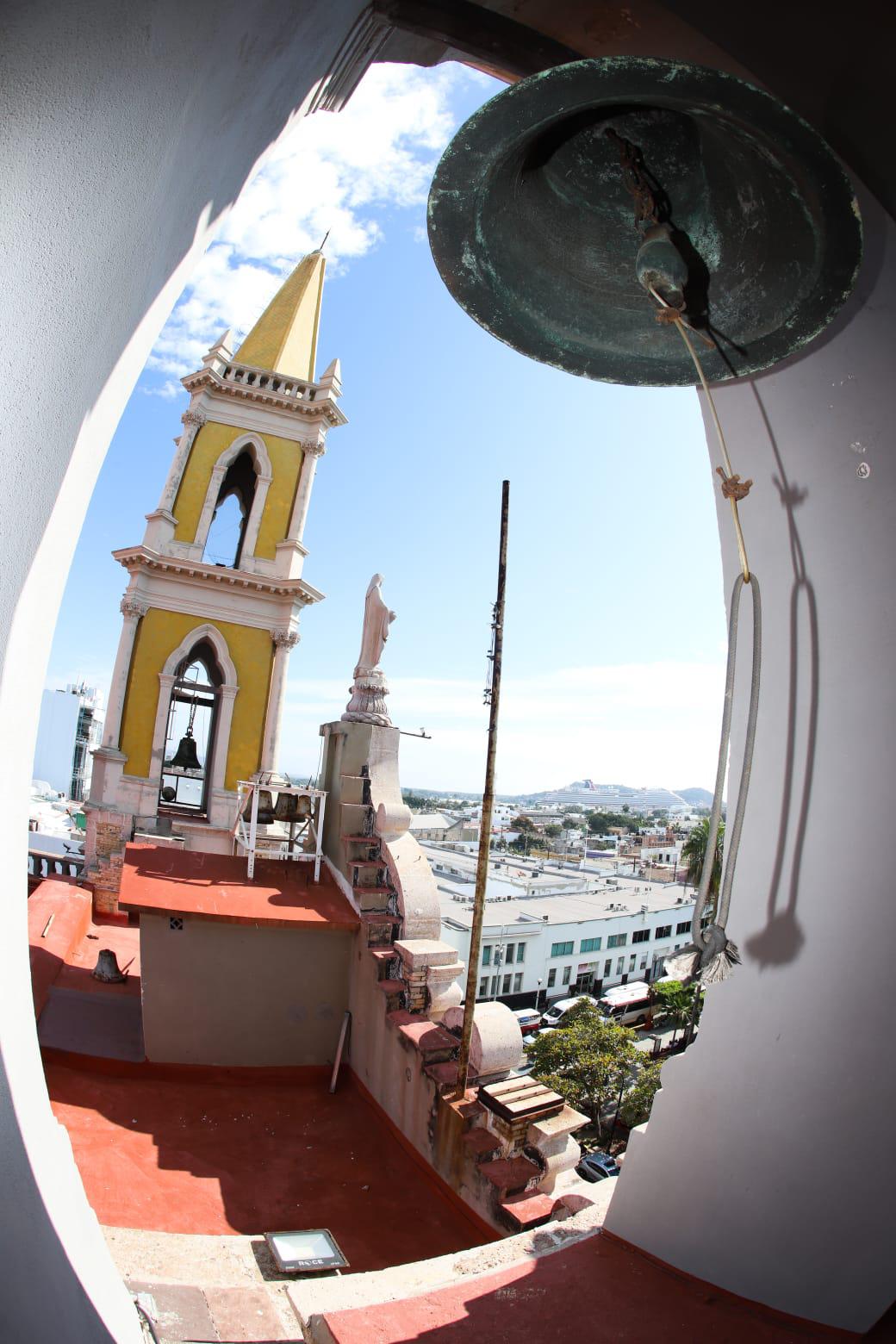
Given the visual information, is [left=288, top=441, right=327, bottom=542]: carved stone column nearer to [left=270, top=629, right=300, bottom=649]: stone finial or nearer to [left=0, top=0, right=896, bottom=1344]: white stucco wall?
[left=270, top=629, right=300, bottom=649]: stone finial

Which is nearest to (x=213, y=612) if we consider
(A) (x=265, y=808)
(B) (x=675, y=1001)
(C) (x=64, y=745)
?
(A) (x=265, y=808)

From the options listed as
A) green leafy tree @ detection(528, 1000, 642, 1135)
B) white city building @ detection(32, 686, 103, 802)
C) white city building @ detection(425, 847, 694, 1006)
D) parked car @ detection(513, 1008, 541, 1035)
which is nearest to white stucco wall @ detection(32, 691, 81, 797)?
white city building @ detection(32, 686, 103, 802)

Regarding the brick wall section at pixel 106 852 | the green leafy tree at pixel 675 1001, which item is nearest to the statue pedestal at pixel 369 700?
the brick wall section at pixel 106 852

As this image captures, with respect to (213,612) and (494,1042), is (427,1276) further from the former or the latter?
(213,612)

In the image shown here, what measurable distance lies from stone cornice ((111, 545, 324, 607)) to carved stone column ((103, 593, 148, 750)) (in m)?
0.67

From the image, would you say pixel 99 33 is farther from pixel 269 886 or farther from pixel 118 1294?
pixel 269 886

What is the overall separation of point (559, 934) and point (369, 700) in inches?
1361

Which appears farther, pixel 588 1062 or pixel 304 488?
pixel 588 1062

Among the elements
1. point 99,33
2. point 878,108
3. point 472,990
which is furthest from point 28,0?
point 472,990

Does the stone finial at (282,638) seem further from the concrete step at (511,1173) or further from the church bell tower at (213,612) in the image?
the concrete step at (511,1173)

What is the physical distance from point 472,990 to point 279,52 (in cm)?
→ 465

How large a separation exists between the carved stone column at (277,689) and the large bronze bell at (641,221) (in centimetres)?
1147

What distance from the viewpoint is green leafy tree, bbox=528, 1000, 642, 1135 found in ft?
62.0

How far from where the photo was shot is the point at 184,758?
1299 centimetres
